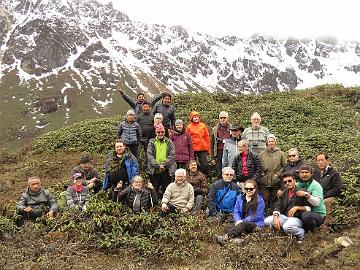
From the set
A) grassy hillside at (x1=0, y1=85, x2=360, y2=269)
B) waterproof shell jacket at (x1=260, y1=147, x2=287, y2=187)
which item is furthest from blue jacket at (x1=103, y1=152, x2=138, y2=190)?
waterproof shell jacket at (x1=260, y1=147, x2=287, y2=187)

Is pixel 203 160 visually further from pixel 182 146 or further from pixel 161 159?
pixel 161 159

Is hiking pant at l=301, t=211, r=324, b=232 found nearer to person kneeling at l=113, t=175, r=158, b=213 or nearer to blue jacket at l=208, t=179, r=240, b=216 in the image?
blue jacket at l=208, t=179, r=240, b=216

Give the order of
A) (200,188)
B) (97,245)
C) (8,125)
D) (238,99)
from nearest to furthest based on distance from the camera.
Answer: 1. (97,245)
2. (200,188)
3. (238,99)
4. (8,125)

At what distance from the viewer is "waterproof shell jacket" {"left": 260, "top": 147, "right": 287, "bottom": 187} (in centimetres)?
1227

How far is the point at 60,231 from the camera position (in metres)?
10.8

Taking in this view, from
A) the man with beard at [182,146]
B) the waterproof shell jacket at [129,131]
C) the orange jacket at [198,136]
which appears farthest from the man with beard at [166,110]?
the man with beard at [182,146]

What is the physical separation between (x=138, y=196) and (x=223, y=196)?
2.40 metres

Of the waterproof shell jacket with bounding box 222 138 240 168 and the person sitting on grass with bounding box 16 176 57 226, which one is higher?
the waterproof shell jacket with bounding box 222 138 240 168

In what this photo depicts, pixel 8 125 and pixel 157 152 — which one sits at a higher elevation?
pixel 157 152

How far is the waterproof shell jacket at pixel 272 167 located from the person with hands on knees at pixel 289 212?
1.20 meters

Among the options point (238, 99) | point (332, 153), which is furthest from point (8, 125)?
point (332, 153)

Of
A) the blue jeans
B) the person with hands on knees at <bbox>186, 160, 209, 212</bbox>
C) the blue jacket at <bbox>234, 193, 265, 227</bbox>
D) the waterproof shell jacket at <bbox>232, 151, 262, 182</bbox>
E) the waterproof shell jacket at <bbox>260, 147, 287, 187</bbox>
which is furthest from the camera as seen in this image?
the person with hands on knees at <bbox>186, 160, 209, 212</bbox>

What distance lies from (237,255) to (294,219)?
2001mm

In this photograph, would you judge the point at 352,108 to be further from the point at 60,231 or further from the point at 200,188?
the point at 60,231
